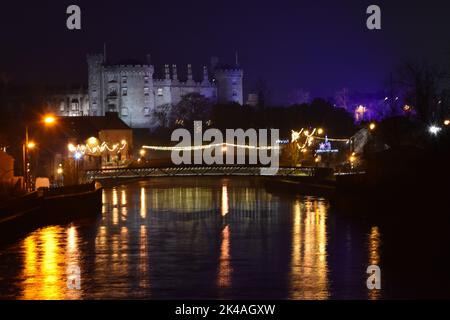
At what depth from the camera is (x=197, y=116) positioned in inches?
6216

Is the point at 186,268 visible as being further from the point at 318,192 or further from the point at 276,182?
the point at 276,182

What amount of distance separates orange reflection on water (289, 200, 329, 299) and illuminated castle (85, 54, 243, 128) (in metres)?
124

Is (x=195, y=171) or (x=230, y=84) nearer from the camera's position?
(x=195, y=171)

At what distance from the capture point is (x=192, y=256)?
94.0ft

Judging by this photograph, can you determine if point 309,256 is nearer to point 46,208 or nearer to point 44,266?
point 44,266

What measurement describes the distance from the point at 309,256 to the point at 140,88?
5727 inches

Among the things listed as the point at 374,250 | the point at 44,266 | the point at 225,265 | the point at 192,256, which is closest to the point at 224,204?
the point at 374,250

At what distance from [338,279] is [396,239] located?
9.11 metres

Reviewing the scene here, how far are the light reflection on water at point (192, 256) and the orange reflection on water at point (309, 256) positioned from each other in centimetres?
3

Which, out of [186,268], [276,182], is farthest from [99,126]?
[186,268]

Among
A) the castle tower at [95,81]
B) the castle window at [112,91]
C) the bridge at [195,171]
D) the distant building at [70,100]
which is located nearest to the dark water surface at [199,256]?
the bridge at [195,171]

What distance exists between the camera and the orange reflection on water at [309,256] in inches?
857

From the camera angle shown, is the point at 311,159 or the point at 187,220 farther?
the point at 311,159

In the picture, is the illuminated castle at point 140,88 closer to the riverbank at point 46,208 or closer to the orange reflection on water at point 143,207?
the orange reflection on water at point 143,207
